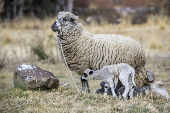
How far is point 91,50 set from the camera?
5684 millimetres

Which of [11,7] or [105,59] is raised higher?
[11,7]

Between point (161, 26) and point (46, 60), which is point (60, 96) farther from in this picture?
point (161, 26)

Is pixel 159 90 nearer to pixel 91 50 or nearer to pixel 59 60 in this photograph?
pixel 91 50

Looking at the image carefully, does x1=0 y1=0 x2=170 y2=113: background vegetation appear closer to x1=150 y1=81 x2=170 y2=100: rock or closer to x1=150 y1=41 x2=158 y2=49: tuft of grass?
x1=150 y1=41 x2=158 y2=49: tuft of grass

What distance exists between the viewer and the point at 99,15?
→ 21594 mm

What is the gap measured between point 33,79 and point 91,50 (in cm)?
156

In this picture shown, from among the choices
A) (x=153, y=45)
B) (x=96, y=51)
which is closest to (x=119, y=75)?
(x=96, y=51)

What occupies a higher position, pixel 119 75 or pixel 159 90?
pixel 119 75

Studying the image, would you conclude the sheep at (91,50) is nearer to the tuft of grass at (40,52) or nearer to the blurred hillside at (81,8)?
the tuft of grass at (40,52)

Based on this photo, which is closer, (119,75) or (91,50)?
(119,75)

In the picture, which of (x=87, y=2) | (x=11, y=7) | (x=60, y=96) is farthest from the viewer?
(x=87, y=2)

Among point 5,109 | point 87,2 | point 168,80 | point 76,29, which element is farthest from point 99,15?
point 5,109

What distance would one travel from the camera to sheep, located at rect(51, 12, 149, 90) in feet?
18.3

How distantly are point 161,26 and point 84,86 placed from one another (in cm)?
1246
